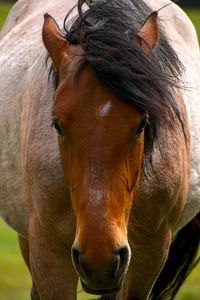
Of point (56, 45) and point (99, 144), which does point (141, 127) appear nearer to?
point (99, 144)

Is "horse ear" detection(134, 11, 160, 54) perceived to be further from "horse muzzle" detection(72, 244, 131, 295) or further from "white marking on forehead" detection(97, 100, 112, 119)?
"horse muzzle" detection(72, 244, 131, 295)

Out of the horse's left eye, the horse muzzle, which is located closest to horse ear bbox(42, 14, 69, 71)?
the horse's left eye

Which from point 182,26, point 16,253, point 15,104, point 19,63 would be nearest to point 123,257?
point 15,104

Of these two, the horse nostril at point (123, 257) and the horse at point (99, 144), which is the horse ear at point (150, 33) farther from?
the horse nostril at point (123, 257)

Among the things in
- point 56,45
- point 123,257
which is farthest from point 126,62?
point 123,257

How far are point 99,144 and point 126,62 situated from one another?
1.40ft

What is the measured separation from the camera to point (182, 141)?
4.15 m

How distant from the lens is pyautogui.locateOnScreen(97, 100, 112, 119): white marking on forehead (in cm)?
333

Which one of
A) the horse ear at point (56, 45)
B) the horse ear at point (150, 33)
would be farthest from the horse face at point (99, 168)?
the horse ear at point (150, 33)

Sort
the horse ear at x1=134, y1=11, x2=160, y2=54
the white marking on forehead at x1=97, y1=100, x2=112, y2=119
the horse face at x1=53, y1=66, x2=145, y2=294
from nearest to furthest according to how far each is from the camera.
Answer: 1. the horse face at x1=53, y1=66, x2=145, y2=294
2. the white marking on forehead at x1=97, y1=100, x2=112, y2=119
3. the horse ear at x1=134, y1=11, x2=160, y2=54

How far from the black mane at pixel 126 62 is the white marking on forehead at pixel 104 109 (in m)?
0.06

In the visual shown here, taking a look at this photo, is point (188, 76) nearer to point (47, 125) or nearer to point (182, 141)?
point (182, 141)

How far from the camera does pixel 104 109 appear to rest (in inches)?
132

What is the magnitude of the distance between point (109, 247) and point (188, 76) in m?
1.94
